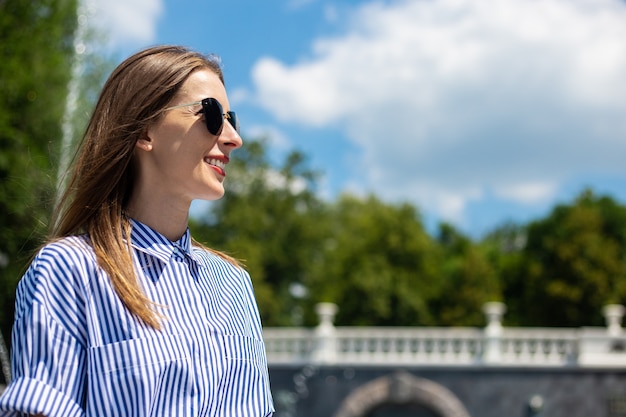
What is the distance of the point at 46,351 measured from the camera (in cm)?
152

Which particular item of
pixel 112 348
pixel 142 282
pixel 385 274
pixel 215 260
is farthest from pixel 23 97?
pixel 385 274

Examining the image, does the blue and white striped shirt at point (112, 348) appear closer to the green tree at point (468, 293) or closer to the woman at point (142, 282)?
the woman at point (142, 282)

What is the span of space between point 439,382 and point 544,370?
2253 millimetres

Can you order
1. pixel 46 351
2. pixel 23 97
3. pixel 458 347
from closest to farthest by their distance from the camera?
1. pixel 46 351
2. pixel 23 97
3. pixel 458 347

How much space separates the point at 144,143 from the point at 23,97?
13627 millimetres

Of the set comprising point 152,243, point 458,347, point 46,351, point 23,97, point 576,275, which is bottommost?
point 46,351

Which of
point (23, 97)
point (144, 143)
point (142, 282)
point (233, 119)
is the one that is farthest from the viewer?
point (23, 97)

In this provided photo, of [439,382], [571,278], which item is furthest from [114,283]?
[571,278]

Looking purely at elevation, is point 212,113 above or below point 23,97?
below

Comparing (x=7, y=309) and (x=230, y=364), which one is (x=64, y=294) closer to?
(x=230, y=364)

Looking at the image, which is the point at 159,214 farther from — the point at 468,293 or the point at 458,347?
the point at 468,293

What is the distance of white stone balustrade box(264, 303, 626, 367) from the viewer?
18438mm

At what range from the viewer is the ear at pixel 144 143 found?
177cm

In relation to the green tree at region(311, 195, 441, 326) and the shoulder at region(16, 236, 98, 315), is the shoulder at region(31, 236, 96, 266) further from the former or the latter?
the green tree at region(311, 195, 441, 326)
